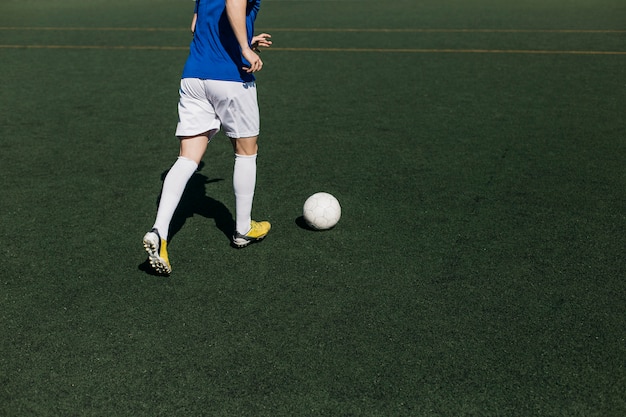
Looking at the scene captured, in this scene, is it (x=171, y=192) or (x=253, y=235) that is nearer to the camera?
(x=171, y=192)

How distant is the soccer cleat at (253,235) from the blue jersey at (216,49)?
3.26 ft

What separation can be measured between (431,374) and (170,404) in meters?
1.21

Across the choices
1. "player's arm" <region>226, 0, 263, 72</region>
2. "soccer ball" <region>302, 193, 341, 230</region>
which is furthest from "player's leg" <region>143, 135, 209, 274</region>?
"soccer ball" <region>302, 193, 341, 230</region>

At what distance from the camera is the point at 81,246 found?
4.33m

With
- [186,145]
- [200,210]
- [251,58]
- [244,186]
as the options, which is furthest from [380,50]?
[251,58]

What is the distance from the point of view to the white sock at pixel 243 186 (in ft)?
13.7

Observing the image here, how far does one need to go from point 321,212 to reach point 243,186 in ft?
1.95

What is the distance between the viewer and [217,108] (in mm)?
4008

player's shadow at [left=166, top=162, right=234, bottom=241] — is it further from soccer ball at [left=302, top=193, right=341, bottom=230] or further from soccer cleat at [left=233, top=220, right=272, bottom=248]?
soccer ball at [left=302, top=193, right=341, bottom=230]

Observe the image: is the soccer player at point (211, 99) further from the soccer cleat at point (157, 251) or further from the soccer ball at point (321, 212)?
the soccer ball at point (321, 212)

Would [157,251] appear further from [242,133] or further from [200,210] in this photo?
[200,210]

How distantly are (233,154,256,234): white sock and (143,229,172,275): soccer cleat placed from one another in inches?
22.4

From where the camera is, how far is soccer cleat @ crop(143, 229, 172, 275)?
3713 mm

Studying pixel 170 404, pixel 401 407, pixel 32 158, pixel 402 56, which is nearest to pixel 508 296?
pixel 401 407
